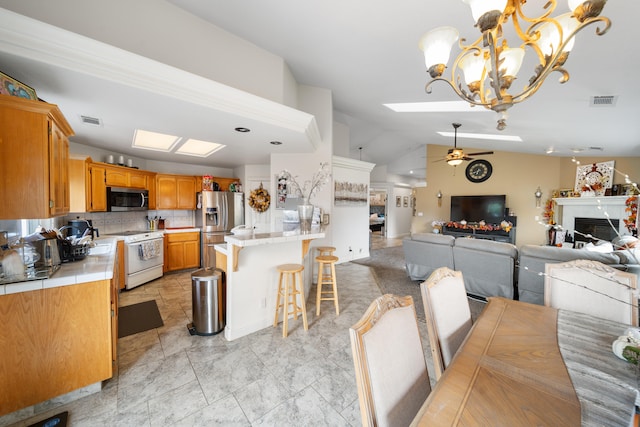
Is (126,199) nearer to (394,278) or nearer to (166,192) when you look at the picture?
(166,192)

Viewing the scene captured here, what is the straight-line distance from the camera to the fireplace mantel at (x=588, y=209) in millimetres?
5340

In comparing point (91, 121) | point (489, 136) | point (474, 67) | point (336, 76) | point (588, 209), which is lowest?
point (588, 209)

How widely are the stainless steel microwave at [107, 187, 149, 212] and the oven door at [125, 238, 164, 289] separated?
676 mm

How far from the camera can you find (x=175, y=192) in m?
5.00

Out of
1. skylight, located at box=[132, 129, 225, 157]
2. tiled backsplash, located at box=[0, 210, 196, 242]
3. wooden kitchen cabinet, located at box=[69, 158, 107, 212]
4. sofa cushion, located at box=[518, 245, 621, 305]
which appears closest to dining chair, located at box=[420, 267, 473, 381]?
sofa cushion, located at box=[518, 245, 621, 305]

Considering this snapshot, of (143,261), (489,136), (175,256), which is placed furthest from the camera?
(489,136)

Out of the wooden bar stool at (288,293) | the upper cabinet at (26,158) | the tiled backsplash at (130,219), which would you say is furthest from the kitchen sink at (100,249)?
the wooden bar stool at (288,293)

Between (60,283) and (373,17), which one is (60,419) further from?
(373,17)

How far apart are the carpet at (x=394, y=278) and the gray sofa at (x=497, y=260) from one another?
12.2 inches

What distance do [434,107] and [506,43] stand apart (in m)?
2.72

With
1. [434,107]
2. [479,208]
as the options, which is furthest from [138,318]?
[479,208]

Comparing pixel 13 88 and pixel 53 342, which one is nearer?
pixel 13 88

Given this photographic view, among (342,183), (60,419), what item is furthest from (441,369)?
(342,183)

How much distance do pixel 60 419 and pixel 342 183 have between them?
5026 mm
